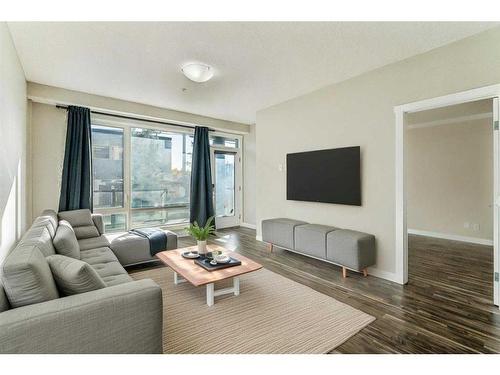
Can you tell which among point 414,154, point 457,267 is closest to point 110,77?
point 457,267

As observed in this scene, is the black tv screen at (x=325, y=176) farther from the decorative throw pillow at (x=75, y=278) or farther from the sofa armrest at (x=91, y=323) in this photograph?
the decorative throw pillow at (x=75, y=278)

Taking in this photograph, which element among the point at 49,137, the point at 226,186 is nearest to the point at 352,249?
the point at 226,186

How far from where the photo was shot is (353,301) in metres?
2.54

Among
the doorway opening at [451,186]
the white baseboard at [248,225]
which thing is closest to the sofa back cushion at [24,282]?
the doorway opening at [451,186]

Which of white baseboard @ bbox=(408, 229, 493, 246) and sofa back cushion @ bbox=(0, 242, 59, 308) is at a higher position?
sofa back cushion @ bbox=(0, 242, 59, 308)

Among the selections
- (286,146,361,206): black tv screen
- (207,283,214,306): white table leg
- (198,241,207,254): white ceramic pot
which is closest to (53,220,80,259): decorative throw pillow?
(198,241,207,254): white ceramic pot

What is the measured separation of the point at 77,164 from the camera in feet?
13.5

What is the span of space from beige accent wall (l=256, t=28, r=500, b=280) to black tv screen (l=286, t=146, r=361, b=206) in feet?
0.36

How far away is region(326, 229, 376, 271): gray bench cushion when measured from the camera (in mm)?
3074

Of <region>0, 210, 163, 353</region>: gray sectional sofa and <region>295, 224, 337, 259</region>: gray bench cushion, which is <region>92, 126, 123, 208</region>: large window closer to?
<region>0, 210, 163, 353</region>: gray sectional sofa

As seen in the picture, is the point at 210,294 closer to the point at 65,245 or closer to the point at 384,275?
the point at 65,245

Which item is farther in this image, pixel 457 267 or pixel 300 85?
pixel 300 85
